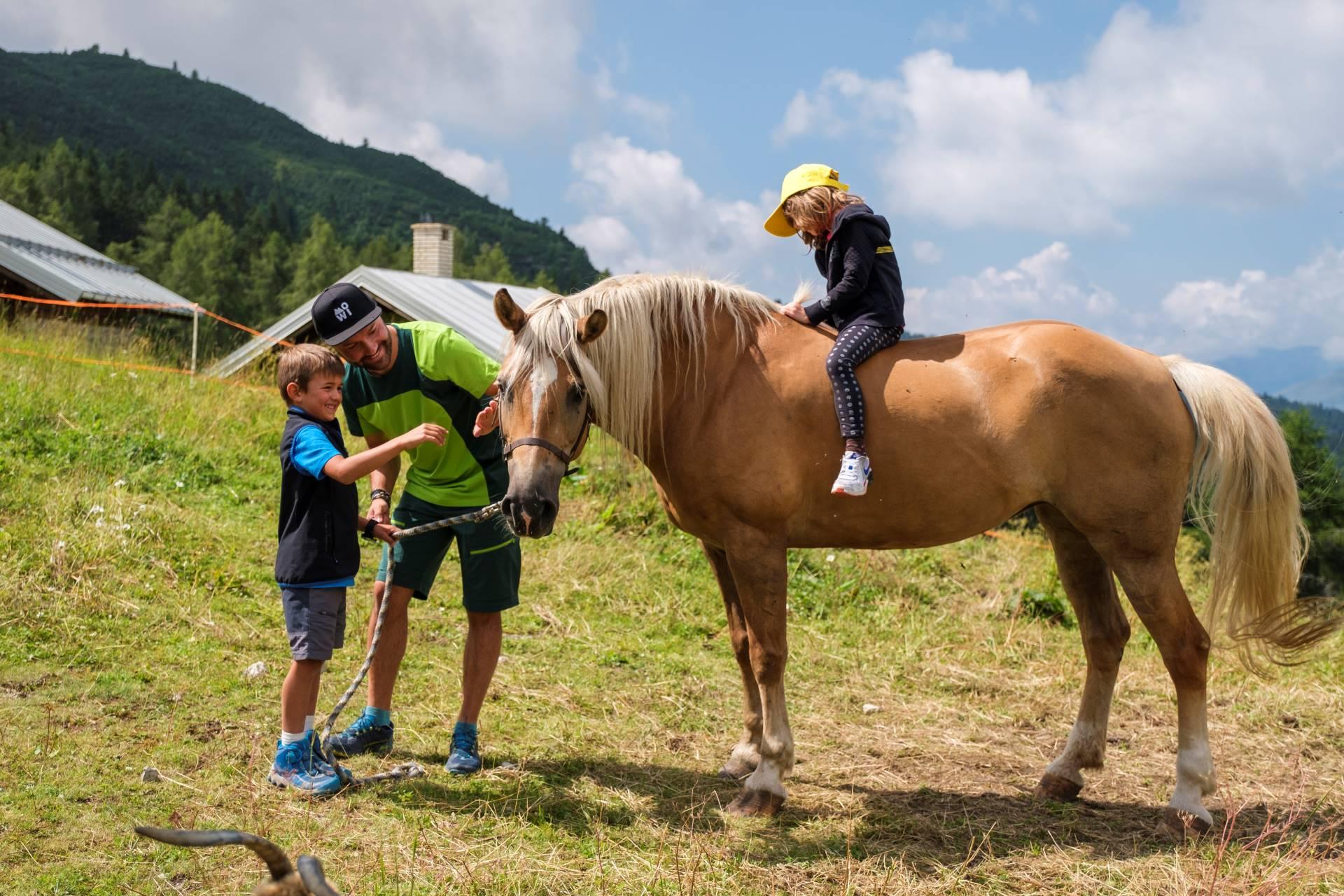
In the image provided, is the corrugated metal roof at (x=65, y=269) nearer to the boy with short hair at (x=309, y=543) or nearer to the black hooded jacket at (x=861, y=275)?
the boy with short hair at (x=309, y=543)

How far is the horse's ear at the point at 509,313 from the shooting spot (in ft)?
10.5

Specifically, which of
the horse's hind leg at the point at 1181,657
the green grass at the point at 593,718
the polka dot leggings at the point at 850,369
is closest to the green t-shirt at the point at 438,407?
the green grass at the point at 593,718

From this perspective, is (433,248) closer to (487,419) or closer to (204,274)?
(487,419)

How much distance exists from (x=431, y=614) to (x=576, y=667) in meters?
1.14

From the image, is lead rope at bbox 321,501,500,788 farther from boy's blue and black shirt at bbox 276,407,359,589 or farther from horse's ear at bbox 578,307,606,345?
horse's ear at bbox 578,307,606,345

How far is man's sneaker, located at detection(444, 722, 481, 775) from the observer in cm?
388

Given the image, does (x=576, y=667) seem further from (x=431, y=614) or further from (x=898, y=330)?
(x=898, y=330)

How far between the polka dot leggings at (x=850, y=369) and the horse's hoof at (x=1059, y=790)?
176cm

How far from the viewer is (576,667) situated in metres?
5.55

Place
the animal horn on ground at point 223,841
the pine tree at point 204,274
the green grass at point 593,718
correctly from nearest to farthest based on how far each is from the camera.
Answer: the animal horn on ground at point 223,841, the green grass at point 593,718, the pine tree at point 204,274

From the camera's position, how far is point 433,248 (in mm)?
24672

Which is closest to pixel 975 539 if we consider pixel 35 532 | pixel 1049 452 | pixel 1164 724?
pixel 1164 724

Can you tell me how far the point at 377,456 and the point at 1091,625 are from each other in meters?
3.14

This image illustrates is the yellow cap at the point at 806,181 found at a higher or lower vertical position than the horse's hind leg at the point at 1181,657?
higher
